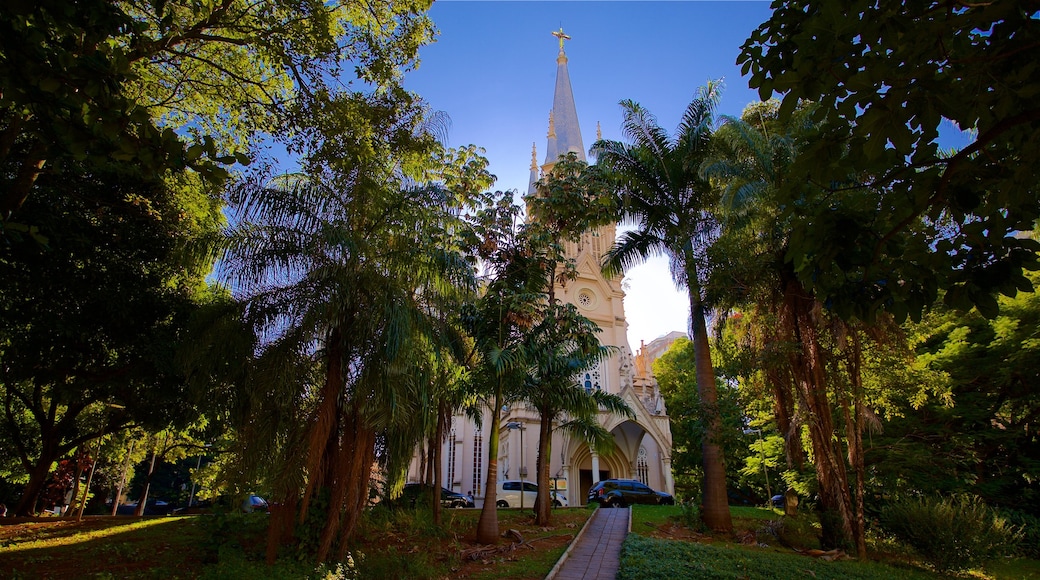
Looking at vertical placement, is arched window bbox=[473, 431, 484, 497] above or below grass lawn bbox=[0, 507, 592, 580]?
above

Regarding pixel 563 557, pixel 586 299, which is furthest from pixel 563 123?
pixel 563 557

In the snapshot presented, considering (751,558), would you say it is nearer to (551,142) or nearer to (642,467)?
(642,467)

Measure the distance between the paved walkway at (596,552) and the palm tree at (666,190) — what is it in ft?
19.6

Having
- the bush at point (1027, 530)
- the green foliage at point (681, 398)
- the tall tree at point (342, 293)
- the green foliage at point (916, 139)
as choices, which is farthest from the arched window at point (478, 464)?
the green foliage at point (916, 139)

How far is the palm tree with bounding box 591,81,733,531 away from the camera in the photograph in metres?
16.2

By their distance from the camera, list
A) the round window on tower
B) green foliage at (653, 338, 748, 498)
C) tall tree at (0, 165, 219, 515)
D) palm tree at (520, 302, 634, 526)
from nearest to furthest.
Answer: tall tree at (0, 165, 219, 515)
palm tree at (520, 302, 634, 526)
green foliage at (653, 338, 748, 498)
the round window on tower

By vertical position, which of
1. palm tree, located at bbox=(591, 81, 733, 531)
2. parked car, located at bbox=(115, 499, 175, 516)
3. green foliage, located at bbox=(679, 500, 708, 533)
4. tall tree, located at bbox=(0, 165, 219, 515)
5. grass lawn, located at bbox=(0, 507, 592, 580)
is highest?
palm tree, located at bbox=(591, 81, 733, 531)

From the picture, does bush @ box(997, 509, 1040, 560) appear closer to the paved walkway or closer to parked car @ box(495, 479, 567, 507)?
the paved walkway

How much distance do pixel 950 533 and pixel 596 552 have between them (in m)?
7.72

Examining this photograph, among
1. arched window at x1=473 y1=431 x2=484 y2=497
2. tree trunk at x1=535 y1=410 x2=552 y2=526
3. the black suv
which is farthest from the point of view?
arched window at x1=473 y1=431 x2=484 y2=497

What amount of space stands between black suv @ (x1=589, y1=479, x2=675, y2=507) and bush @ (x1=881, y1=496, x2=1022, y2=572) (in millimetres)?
11330

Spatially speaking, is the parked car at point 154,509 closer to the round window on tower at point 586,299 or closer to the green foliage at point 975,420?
the round window on tower at point 586,299

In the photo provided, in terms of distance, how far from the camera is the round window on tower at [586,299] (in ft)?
111

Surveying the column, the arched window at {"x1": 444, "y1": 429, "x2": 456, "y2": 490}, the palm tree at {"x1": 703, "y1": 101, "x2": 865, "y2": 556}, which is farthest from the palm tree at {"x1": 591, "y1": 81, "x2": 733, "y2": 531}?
the arched window at {"x1": 444, "y1": 429, "x2": 456, "y2": 490}
